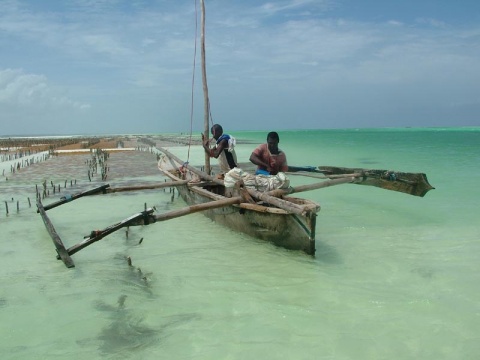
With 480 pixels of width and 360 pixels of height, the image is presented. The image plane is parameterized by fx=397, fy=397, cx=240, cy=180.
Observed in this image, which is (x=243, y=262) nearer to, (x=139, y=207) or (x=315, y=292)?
(x=315, y=292)

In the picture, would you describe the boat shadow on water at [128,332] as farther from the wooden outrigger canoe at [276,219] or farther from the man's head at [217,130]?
the man's head at [217,130]

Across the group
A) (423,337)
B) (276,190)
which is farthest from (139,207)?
(423,337)

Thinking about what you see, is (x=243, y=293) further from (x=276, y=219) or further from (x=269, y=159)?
(x=269, y=159)

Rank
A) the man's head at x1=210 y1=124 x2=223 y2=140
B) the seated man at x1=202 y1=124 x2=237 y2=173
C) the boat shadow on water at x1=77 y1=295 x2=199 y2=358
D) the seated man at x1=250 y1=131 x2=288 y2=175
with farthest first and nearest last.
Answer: the man's head at x1=210 y1=124 x2=223 y2=140 < the seated man at x1=202 y1=124 x2=237 y2=173 < the seated man at x1=250 y1=131 x2=288 y2=175 < the boat shadow on water at x1=77 y1=295 x2=199 y2=358

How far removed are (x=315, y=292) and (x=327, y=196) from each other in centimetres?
730

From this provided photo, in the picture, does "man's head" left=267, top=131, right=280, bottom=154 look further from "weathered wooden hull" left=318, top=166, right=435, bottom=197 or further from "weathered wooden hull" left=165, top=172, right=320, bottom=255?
"weathered wooden hull" left=318, top=166, right=435, bottom=197

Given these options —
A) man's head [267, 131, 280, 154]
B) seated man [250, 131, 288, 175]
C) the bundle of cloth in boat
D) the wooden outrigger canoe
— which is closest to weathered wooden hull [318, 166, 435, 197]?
seated man [250, 131, 288, 175]

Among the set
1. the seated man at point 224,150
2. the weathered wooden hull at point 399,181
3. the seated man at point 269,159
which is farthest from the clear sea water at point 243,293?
the seated man at point 224,150

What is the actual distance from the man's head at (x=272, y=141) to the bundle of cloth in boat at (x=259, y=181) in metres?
0.52

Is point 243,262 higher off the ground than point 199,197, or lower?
lower

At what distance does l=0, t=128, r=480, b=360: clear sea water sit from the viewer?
3.79 meters

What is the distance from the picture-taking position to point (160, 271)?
227 inches

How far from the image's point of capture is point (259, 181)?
7.18 metres

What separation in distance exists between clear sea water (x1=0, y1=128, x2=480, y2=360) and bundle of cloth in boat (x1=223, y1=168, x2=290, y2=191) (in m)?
0.94
